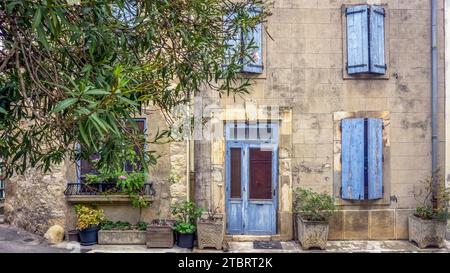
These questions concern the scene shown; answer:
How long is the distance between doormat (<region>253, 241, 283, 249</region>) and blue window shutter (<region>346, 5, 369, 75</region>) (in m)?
3.37

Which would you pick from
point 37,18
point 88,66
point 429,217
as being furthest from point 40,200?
point 429,217

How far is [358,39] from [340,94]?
1.03m

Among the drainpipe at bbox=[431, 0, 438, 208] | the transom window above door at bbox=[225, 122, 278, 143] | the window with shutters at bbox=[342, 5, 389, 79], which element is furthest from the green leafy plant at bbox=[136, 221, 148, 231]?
the drainpipe at bbox=[431, 0, 438, 208]

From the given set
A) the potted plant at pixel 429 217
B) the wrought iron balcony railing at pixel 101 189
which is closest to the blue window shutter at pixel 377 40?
the potted plant at pixel 429 217

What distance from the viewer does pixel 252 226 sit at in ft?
21.5

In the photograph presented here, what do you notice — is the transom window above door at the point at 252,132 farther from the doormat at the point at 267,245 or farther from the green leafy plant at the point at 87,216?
the green leafy plant at the point at 87,216

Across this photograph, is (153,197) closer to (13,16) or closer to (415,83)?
(13,16)

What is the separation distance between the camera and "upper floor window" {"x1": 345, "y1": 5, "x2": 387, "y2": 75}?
6.39 metres

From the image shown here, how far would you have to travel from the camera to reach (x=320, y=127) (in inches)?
259

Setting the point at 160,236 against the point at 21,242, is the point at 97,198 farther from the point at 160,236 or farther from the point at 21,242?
the point at 21,242

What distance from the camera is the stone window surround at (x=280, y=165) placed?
650 centimetres

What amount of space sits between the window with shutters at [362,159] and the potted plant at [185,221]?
2.77 meters
